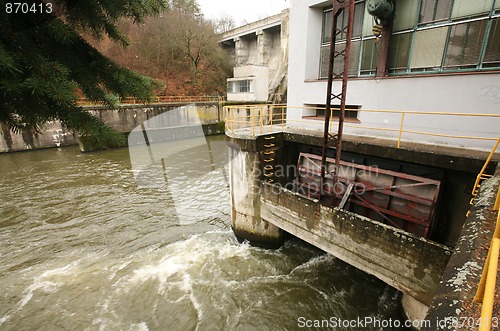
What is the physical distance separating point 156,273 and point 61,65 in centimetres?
717

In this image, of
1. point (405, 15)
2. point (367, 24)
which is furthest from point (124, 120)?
point (405, 15)

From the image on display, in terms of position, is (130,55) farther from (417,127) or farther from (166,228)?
(417,127)

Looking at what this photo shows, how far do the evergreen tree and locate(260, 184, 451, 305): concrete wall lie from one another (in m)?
5.18

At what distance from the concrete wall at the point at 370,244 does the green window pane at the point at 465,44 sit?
4763 millimetres

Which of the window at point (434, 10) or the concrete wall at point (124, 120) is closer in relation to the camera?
the window at point (434, 10)

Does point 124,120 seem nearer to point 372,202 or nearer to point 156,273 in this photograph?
point 156,273

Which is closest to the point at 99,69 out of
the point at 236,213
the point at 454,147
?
the point at 236,213

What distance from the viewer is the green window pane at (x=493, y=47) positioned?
5555 mm

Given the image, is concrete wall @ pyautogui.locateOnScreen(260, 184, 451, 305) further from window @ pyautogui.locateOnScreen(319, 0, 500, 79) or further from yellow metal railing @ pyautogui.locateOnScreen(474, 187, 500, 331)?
window @ pyautogui.locateOnScreen(319, 0, 500, 79)

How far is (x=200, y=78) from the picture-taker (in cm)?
3850

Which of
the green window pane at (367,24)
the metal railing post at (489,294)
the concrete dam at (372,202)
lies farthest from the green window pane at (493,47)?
the metal railing post at (489,294)

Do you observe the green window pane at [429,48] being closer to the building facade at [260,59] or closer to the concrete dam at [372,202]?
the concrete dam at [372,202]

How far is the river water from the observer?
19.4 ft

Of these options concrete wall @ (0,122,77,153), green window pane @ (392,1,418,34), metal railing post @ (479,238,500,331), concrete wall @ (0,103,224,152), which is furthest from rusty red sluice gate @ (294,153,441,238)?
concrete wall @ (0,122,77,153)
